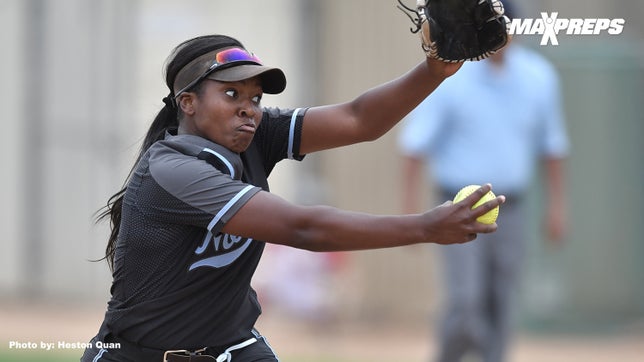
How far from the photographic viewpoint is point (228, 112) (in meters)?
4.14

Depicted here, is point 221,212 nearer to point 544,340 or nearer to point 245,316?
point 245,316

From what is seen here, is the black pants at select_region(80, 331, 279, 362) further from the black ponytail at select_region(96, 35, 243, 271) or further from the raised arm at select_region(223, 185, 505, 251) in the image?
the raised arm at select_region(223, 185, 505, 251)

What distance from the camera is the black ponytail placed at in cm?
427

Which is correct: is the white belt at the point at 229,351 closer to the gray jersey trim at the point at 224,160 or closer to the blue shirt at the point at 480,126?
the gray jersey trim at the point at 224,160

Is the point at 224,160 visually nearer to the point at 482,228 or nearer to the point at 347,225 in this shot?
the point at 347,225

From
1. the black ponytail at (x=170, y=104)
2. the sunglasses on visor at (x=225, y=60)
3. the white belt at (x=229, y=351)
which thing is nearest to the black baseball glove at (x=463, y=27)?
the sunglasses on visor at (x=225, y=60)

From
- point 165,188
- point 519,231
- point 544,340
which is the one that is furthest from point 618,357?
point 165,188

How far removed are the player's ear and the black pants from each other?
0.84 meters

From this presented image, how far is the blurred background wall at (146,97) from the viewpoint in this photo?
11508 millimetres

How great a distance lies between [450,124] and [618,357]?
10.7 ft

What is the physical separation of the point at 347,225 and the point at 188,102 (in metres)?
0.82

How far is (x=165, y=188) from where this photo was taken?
402 centimetres

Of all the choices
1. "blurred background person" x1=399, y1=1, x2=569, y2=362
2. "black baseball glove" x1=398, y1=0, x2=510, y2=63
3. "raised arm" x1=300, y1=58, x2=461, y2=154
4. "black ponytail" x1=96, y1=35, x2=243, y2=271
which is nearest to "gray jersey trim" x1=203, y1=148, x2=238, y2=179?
"black ponytail" x1=96, y1=35, x2=243, y2=271

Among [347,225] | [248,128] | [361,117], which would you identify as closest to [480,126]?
[361,117]
